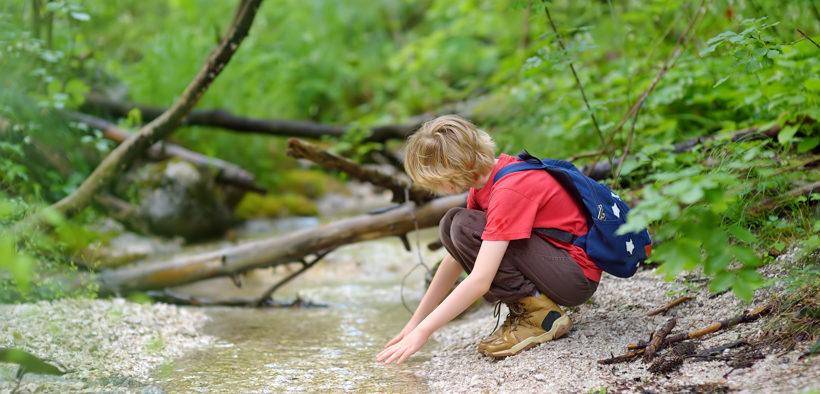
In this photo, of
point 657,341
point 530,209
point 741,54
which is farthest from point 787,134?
point 530,209

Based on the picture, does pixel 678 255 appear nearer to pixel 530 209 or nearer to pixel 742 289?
pixel 742 289

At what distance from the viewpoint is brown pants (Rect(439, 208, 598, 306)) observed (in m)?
1.95

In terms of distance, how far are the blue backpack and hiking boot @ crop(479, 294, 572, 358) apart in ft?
0.78

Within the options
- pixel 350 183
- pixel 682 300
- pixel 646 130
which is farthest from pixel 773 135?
pixel 350 183

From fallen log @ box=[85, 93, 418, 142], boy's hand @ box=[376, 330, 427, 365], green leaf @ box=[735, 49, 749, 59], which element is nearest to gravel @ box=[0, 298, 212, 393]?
boy's hand @ box=[376, 330, 427, 365]

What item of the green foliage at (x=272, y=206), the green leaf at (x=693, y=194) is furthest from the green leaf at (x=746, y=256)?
the green foliage at (x=272, y=206)

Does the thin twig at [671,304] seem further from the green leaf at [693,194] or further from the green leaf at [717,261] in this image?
the green leaf at [693,194]

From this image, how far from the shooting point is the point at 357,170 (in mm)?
2910

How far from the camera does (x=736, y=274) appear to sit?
142 cm

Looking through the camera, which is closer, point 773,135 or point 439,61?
point 773,135

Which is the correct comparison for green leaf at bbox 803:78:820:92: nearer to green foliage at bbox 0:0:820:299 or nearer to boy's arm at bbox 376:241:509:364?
green foliage at bbox 0:0:820:299

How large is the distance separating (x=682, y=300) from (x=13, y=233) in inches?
98.6

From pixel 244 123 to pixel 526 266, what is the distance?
4.33 meters

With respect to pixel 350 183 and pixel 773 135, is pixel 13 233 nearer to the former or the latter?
pixel 773 135
